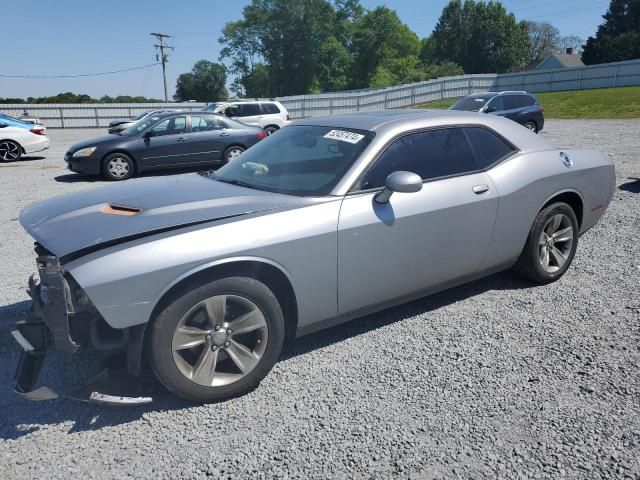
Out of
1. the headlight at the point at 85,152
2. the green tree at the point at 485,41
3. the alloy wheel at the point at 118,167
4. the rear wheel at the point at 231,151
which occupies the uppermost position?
the green tree at the point at 485,41

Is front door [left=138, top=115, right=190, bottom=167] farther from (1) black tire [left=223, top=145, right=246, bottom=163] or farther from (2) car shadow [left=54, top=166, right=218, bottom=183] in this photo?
(1) black tire [left=223, top=145, right=246, bottom=163]

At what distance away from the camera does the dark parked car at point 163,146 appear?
1119cm

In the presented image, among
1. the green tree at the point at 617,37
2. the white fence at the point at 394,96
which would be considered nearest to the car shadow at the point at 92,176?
the white fence at the point at 394,96

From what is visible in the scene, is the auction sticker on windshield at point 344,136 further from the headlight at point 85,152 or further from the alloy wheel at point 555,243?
the headlight at point 85,152

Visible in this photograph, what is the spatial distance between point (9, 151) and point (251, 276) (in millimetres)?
14817

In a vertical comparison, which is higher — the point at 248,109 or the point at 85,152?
the point at 248,109

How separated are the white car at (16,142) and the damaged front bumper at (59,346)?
14.2 meters

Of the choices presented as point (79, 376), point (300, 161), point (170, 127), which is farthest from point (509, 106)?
point (79, 376)

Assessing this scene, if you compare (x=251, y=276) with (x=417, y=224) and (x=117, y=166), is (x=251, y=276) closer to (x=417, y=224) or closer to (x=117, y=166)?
(x=417, y=224)

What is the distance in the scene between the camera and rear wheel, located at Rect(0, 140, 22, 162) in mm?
14711

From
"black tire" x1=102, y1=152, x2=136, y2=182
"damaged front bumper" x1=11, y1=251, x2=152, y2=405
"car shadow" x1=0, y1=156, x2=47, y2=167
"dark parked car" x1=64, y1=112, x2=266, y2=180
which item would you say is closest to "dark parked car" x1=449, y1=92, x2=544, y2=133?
"dark parked car" x1=64, y1=112, x2=266, y2=180

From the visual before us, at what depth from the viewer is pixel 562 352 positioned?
345 centimetres

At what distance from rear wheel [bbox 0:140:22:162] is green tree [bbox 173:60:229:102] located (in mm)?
62261

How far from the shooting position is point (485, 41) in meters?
75.9
